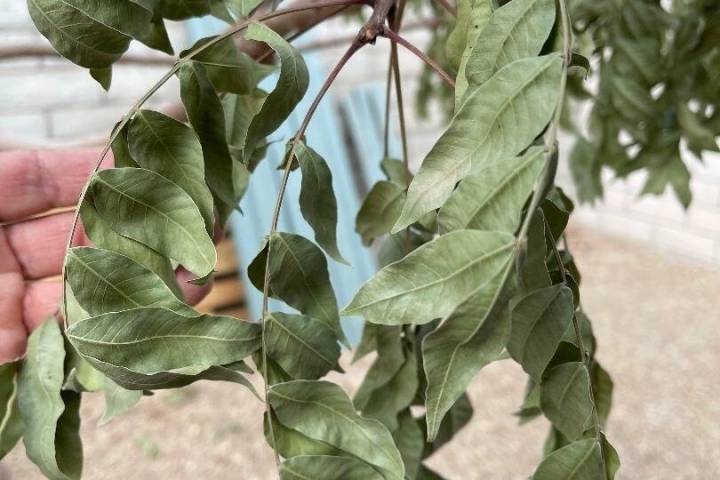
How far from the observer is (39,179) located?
51 centimetres

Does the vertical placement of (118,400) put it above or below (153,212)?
below

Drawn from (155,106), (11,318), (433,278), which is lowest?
(155,106)

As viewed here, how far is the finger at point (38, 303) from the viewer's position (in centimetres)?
48

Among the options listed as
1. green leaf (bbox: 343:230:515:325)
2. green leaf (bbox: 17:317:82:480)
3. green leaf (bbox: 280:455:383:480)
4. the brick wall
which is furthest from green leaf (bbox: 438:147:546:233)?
the brick wall

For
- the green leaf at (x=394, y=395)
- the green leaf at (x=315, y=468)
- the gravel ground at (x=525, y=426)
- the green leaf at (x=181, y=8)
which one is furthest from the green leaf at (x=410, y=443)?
the gravel ground at (x=525, y=426)

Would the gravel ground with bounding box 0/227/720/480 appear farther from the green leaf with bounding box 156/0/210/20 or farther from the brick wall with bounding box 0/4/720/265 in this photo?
the green leaf with bounding box 156/0/210/20

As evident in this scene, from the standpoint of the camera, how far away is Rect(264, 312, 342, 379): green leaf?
0.96 feet

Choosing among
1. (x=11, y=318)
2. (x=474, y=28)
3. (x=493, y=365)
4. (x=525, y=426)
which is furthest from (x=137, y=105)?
(x=493, y=365)

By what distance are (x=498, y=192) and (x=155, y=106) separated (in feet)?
3.50

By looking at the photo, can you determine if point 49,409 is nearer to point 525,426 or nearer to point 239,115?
point 239,115

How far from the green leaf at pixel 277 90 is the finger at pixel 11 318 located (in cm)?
26

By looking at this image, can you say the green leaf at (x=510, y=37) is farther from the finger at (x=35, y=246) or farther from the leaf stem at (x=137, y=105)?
the finger at (x=35, y=246)

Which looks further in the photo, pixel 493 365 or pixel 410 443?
pixel 493 365

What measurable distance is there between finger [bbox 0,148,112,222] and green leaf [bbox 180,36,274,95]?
205mm
